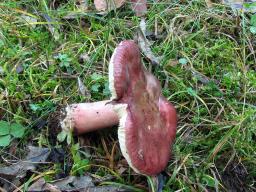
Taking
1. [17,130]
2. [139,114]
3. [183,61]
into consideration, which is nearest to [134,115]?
[139,114]

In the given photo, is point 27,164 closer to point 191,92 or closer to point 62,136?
point 62,136

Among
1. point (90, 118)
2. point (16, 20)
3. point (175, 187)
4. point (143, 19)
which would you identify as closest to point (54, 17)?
point (16, 20)

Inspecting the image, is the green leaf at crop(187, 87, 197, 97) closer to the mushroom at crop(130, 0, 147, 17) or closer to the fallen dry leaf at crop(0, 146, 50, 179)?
the mushroom at crop(130, 0, 147, 17)

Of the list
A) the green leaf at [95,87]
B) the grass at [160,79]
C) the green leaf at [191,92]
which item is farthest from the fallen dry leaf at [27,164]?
the green leaf at [191,92]

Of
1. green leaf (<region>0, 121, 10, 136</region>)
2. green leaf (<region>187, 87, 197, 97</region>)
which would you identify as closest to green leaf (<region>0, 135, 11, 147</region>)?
green leaf (<region>0, 121, 10, 136</region>)

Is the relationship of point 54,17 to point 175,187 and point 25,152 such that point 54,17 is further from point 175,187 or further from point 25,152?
point 175,187

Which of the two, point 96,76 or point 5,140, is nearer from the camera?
point 5,140
